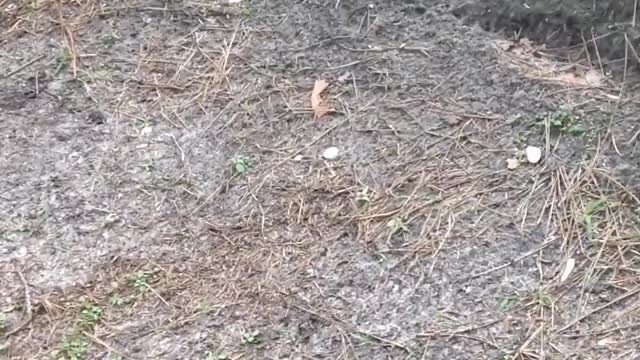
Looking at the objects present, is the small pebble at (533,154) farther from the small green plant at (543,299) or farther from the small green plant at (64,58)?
the small green plant at (64,58)

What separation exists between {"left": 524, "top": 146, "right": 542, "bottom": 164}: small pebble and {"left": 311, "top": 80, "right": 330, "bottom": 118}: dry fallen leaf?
54 cm

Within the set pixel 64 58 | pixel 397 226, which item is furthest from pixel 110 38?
pixel 397 226

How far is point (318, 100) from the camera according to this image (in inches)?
91.6

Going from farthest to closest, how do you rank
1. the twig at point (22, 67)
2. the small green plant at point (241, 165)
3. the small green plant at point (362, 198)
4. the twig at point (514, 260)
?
the twig at point (22, 67) < the small green plant at point (241, 165) < the small green plant at point (362, 198) < the twig at point (514, 260)

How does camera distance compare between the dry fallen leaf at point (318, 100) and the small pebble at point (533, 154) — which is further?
the dry fallen leaf at point (318, 100)

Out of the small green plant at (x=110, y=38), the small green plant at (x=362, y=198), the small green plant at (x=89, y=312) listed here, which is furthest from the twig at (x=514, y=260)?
the small green plant at (x=110, y=38)

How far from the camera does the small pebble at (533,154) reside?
6.98 feet

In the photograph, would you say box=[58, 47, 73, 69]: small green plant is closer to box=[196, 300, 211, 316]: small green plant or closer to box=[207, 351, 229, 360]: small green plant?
box=[196, 300, 211, 316]: small green plant

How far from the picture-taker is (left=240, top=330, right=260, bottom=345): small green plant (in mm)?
1911

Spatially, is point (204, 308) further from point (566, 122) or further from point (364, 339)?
point (566, 122)

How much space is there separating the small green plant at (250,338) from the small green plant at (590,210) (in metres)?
0.81

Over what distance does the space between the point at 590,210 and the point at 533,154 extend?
0.21 metres

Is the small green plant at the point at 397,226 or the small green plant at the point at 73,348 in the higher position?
the small green plant at the point at 397,226

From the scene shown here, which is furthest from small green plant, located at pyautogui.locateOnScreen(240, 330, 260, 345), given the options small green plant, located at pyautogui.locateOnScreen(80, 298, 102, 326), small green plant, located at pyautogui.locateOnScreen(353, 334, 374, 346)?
small green plant, located at pyautogui.locateOnScreen(80, 298, 102, 326)
